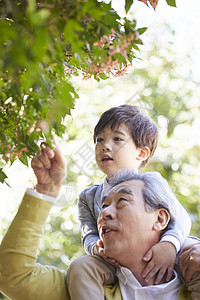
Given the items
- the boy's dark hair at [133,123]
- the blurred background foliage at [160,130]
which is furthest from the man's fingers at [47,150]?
the blurred background foliage at [160,130]

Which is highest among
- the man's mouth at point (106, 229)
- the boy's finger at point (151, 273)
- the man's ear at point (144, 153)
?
the man's mouth at point (106, 229)

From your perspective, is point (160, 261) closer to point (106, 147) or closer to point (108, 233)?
point (108, 233)

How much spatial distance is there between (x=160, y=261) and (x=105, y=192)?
491 millimetres

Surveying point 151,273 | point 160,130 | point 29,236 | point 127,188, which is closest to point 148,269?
point 151,273

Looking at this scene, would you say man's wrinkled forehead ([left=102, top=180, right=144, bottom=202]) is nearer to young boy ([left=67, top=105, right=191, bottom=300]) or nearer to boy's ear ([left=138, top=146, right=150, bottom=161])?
young boy ([left=67, top=105, right=191, bottom=300])

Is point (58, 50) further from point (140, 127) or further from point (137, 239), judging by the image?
point (140, 127)

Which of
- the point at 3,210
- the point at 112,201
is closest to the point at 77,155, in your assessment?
the point at 112,201

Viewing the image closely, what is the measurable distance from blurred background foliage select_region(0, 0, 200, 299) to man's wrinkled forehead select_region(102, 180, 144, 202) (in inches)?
138

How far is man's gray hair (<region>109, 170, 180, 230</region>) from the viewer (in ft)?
4.15

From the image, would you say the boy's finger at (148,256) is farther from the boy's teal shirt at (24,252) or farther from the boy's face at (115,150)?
the boy's face at (115,150)

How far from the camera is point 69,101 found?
90cm

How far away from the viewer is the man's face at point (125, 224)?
1173 mm

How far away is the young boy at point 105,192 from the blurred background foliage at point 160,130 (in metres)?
3.08

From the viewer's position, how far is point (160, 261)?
3.93 feet
